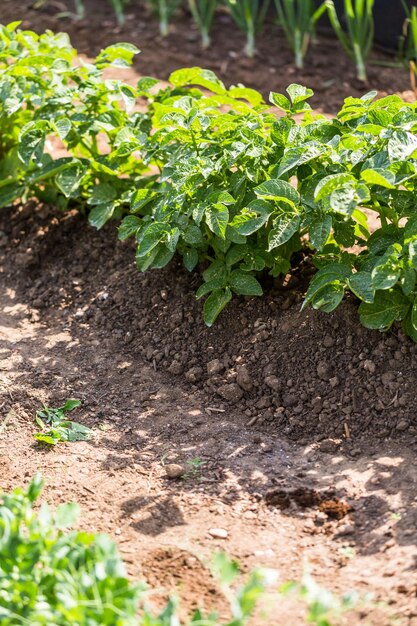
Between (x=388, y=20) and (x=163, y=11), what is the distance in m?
1.38

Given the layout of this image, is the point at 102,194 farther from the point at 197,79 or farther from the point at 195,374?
the point at 195,374

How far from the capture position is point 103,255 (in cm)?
366

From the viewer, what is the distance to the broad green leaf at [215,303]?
3000mm

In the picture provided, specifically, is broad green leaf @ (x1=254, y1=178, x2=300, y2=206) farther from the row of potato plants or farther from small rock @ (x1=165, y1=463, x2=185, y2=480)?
small rock @ (x1=165, y1=463, x2=185, y2=480)

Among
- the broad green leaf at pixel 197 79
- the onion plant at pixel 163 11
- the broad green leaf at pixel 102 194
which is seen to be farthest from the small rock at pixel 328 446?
the onion plant at pixel 163 11

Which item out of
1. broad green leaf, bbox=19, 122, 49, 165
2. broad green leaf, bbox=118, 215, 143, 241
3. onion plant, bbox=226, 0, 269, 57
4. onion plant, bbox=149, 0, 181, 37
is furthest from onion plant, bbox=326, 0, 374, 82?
broad green leaf, bbox=118, 215, 143, 241

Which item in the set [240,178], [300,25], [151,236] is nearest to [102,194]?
[151,236]

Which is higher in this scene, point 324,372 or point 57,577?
point 57,577

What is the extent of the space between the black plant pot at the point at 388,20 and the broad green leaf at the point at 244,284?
285 cm

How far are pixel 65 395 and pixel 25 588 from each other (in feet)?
3.86

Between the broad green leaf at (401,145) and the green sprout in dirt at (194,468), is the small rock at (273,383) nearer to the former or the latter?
the green sprout in dirt at (194,468)

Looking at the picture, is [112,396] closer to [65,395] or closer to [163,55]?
[65,395]

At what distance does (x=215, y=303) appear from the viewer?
9.95 ft

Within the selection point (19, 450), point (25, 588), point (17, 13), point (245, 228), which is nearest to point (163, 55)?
point (17, 13)
